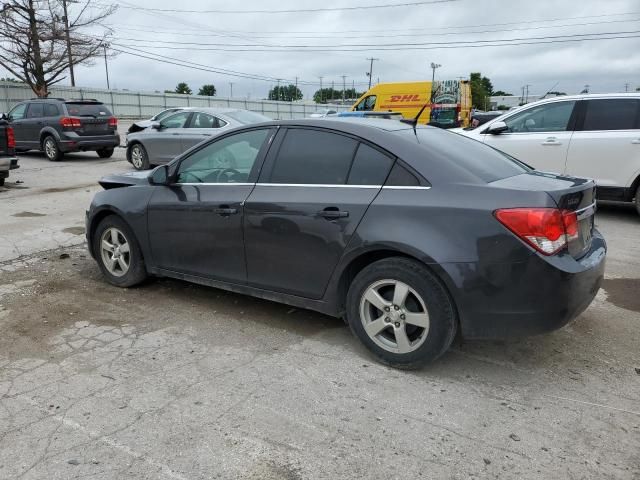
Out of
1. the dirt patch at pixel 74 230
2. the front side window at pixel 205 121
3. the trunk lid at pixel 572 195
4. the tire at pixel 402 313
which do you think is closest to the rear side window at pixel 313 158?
the tire at pixel 402 313

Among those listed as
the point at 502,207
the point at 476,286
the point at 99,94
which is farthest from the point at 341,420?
the point at 99,94

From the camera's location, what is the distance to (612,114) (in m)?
7.90

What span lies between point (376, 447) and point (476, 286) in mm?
1071

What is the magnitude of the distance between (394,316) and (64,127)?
14147 millimetres

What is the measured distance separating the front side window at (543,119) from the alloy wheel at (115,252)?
6.48m

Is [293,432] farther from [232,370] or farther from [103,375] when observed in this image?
[103,375]

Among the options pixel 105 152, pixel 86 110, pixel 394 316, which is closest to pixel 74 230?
pixel 394 316

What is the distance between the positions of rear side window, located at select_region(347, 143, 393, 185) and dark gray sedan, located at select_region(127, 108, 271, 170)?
8251 mm

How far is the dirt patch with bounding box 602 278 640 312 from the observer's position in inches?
186

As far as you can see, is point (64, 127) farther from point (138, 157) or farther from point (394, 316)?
point (394, 316)

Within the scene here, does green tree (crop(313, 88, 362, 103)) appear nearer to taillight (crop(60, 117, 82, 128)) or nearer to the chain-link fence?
the chain-link fence

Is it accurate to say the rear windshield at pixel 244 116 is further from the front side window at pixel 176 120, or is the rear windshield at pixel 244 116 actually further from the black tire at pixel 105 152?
the black tire at pixel 105 152

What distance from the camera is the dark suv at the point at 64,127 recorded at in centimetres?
1491

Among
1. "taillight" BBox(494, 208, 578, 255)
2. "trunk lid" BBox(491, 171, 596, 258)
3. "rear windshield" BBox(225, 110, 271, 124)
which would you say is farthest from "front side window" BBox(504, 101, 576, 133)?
"taillight" BBox(494, 208, 578, 255)
